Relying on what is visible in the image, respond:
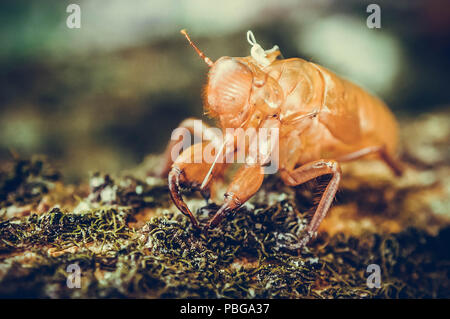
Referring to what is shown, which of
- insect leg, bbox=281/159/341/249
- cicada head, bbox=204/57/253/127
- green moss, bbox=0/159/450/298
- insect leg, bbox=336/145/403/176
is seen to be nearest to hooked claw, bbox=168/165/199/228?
green moss, bbox=0/159/450/298

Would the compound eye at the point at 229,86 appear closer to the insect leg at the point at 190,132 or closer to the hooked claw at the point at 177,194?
the hooked claw at the point at 177,194

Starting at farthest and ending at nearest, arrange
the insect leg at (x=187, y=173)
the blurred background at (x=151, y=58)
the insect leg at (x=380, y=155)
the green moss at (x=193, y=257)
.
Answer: the blurred background at (x=151, y=58), the insect leg at (x=380, y=155), the insect leg at (x=187, y=173), the green moss at (x=193, y=257)

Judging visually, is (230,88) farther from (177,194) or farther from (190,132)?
(190,132)

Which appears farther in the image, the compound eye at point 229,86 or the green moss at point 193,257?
the compound eye at point 229,86

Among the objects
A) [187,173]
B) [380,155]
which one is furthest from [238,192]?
[380,155]

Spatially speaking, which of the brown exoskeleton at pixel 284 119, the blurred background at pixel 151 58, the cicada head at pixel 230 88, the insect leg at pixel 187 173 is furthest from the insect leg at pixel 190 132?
the blurred background at pixel 151 58
